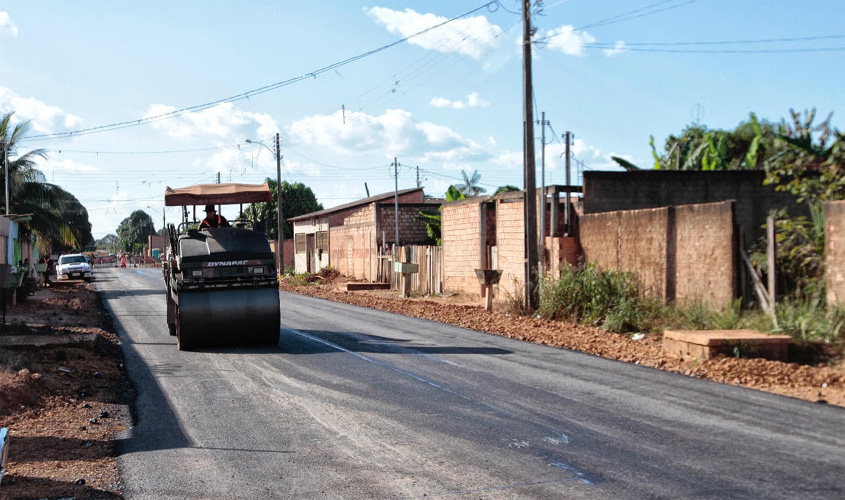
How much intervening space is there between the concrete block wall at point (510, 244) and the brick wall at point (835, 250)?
9440 mm

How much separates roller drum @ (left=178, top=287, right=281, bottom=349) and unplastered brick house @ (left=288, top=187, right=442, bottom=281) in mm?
20321

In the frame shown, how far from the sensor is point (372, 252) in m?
35.5

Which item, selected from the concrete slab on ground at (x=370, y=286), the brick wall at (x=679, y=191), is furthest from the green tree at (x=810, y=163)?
the concrete slab on ground at (x=370, y=286)

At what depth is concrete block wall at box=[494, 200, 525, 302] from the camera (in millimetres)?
21516

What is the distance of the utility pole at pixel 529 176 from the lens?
18.6 metres

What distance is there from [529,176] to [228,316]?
8.35 m

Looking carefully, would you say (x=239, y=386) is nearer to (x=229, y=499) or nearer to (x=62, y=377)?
(x=62, y=377)

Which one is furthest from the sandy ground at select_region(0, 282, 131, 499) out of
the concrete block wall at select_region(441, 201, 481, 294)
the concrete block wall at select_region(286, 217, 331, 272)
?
the concrete block wall at select_region(286, 217, 331, 272)

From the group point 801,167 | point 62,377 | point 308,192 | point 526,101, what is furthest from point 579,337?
point 308,192

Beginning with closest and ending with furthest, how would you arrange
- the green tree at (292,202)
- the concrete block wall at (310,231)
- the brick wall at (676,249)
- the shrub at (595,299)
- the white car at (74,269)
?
the brick wall at (676,249) → the shrub at (595,299) → the white car at (74,269) → the concrete block wall at (310,231) → the green tree at (292,202)

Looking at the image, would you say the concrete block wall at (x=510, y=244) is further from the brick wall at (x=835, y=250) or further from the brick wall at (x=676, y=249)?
the brick wall at (x=835, y=250)

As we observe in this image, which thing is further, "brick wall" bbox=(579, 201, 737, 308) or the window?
the window

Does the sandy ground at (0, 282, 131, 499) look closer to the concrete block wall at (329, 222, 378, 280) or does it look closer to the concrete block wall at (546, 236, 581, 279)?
the concrete block wall at (546, 236, 581, 279)

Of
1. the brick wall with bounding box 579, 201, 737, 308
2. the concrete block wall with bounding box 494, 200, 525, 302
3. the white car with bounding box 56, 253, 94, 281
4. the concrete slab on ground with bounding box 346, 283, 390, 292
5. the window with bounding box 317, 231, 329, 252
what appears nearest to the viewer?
the brick wall with bounding box 579, 201, 737, 308
